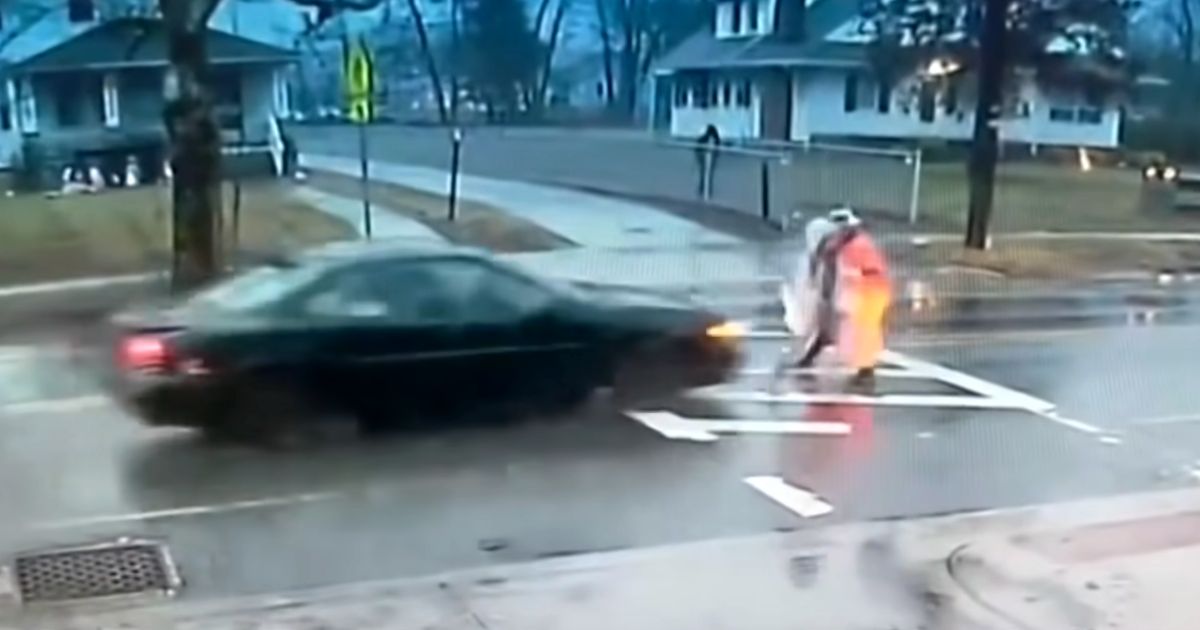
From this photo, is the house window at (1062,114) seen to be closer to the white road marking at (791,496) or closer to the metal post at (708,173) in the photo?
the metal post at (708,173)

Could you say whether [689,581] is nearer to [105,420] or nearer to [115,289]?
[105,420]

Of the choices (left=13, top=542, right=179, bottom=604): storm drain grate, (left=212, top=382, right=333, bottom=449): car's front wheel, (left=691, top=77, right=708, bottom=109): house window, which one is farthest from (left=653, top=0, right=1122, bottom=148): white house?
(left=13, top=542, right=179, bottom=604): storm drain grate

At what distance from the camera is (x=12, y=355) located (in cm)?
1170

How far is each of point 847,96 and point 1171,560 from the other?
937cm

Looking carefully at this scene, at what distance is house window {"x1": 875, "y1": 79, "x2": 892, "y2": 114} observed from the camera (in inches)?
617

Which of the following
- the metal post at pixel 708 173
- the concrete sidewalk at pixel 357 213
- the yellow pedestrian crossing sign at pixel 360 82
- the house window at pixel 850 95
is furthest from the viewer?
the house window at pixel 850 95

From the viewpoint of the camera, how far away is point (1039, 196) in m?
17.3

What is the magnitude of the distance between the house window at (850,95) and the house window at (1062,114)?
3.00 m

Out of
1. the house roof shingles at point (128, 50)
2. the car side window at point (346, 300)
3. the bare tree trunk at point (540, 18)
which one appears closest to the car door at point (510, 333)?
the car side window at point (346, 300)

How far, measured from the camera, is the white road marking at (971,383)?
10.4m

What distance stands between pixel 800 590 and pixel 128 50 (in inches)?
340

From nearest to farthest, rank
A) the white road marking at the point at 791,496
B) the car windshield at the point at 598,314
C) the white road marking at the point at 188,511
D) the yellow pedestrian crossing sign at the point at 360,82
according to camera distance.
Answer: the car windshield at the point at 598,314 < the white road marking at the point at 188,511 < the white road marking at the point at 791,496 < the yellow pedestrian crossing sign at the point at 360,82

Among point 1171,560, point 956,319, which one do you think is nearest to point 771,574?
point 1171,560

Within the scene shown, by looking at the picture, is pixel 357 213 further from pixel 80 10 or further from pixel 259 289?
pixel 259 289
